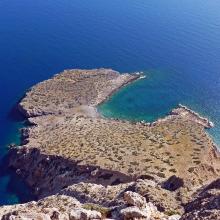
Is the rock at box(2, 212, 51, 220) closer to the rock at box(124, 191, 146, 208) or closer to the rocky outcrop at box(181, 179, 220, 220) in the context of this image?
the rock at box(124, 191, 146, 208)

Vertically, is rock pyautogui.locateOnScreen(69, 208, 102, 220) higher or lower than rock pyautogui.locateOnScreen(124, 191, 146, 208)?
lower

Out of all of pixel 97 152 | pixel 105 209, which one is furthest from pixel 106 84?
pixel 105 209

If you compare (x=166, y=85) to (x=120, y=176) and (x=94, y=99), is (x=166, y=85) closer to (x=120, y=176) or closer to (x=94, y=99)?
(x=94, y=99)

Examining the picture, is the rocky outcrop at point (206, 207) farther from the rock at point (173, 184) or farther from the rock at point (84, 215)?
the rock at point (173, 184)

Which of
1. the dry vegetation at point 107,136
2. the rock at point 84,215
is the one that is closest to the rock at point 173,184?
the dry vegetation at point 107,136

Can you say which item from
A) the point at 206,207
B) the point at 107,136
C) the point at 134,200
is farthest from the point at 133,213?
the point at 107,136

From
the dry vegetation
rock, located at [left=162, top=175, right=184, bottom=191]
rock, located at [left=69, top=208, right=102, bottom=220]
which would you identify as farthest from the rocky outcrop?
the dry vegetation
